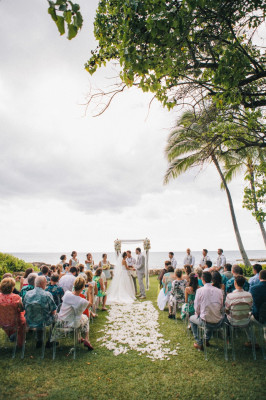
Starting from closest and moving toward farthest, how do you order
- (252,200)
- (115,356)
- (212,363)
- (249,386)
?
(249,386) → (212,363) → (115,356) → (252,200)

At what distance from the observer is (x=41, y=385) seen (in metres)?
3.77

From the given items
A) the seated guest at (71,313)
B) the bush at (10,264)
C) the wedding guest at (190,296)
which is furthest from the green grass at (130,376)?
the bush at (10,264)

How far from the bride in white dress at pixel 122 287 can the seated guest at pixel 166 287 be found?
7.94ft

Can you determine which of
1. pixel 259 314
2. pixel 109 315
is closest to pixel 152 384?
pixel 259 314

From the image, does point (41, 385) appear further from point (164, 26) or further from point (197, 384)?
point (164, 26)

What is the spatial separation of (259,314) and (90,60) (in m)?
6.22

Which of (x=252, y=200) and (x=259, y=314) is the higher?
(x=252, y=200)

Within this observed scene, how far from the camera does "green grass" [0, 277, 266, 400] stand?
3557mm

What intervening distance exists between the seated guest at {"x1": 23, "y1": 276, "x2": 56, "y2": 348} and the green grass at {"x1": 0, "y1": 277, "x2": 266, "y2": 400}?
1.95ft

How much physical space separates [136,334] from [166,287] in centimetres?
264

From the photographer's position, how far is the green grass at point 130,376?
3.56m

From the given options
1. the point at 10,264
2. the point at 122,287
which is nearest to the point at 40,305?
the point at 122,287

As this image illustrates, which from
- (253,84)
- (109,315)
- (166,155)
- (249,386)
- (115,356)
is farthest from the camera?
(166,155)

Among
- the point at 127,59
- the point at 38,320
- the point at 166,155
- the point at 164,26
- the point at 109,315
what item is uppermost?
the point at 166,155
